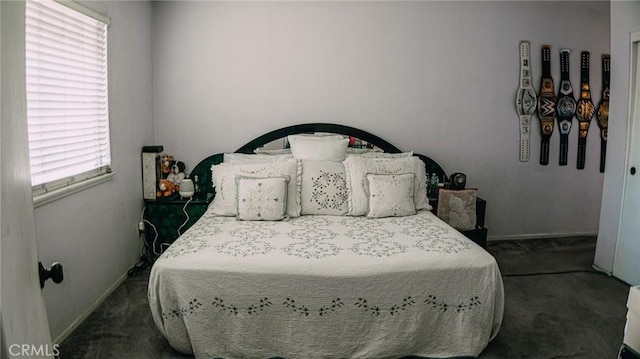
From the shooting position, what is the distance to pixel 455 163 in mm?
4238

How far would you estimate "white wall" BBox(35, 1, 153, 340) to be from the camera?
7.91 ft

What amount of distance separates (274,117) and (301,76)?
46 cm

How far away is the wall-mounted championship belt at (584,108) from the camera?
4270 millimetres

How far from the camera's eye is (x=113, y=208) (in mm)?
3119

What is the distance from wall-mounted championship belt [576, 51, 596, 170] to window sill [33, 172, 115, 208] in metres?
4.37

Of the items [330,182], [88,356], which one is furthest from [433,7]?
[88,356]

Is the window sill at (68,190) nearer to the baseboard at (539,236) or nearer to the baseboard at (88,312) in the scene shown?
the baseboard at (88,312)

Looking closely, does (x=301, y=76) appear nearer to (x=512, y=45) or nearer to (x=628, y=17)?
(x=512, y=45)

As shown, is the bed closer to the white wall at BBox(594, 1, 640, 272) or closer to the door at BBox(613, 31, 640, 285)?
the door at BBox(613, 31, 640, 285)

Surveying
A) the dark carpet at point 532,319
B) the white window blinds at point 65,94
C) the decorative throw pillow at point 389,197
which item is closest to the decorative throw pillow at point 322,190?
the decorative throw pillow at point 389,197

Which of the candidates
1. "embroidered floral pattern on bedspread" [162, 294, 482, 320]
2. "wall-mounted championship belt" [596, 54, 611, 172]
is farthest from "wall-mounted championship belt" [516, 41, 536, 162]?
"embroidered floral pattern on bedspread" [162, 294, 482, 320]

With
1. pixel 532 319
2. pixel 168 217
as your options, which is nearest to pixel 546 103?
pixel 532 319

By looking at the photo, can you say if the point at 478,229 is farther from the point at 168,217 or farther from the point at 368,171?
the point at 168,217

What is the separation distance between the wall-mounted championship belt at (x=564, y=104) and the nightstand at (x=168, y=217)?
3.51m
